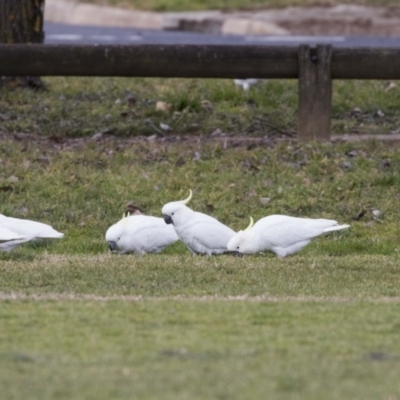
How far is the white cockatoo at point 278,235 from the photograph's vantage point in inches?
305

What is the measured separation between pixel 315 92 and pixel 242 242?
3238mm

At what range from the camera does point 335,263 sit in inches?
296

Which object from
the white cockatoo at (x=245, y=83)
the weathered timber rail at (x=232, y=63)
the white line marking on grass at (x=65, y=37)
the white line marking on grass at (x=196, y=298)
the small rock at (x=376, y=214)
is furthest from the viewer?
the white line marking on grass at (x=65, y=37)

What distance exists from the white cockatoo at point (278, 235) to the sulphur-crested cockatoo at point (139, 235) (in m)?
0.56

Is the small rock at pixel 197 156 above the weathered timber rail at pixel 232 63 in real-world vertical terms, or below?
below

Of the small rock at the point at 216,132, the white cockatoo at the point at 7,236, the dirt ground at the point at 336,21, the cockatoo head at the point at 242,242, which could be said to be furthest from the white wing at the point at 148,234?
the dirt ground at the point at 336,21

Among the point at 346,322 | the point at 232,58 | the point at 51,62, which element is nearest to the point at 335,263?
the point at 346,322

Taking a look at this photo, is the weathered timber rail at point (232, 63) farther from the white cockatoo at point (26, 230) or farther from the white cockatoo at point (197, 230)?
the white cockatoo at point (26, 230)

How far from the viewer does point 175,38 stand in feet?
60.1

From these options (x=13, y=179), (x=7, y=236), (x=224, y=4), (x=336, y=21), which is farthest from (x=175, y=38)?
(x=7, y=236)

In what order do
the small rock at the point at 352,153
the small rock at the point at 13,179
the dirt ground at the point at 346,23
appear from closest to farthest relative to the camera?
1. the small rock at the point at 13,179
2. the small rock at the point at 352,153
3. the dirt ground at the point at 346,23

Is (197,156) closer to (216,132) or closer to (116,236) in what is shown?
(216,132)

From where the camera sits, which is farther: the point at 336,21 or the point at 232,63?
the point at 336,21

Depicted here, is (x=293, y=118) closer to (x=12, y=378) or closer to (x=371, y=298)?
(x=371, y=298)
